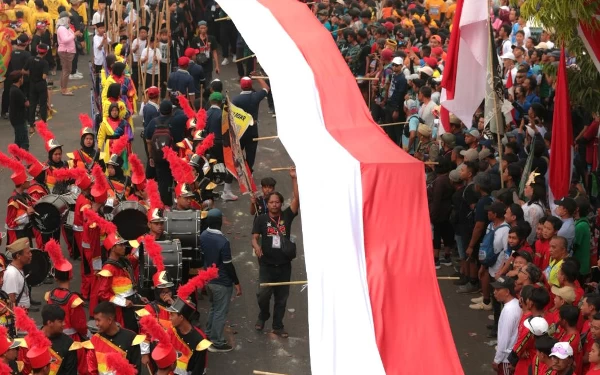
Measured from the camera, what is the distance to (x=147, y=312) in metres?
9.77

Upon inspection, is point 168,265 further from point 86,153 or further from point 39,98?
point 39,98

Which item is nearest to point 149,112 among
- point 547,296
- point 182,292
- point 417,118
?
point 417,118

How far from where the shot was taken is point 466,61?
13.6m

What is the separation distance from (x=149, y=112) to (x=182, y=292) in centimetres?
684

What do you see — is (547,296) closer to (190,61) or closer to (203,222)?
(203,222)

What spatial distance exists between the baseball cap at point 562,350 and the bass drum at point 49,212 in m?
6.41

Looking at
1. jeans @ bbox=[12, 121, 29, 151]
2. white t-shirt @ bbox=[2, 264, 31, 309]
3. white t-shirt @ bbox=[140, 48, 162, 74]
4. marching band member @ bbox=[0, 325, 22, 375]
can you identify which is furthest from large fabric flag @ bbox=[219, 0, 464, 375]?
white t-shirt @ bbox=[140, 48, 162, 74]

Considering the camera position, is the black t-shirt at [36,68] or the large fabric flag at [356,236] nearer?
the large fabric flag at [356,236]

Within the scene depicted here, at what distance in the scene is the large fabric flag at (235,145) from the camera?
43.9 feet

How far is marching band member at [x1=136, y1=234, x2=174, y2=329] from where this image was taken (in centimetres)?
1017

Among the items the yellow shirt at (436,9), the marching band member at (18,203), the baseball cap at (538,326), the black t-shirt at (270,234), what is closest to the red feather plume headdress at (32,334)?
the black t-shirt at (270,234)

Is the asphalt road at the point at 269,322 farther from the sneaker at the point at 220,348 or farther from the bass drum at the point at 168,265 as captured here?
the bass drum at the point at 168,265

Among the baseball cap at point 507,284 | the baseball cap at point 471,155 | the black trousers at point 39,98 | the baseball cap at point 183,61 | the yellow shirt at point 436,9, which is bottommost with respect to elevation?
the baseball cap at point 507,284

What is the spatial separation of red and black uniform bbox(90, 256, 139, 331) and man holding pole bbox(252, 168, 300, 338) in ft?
4.93
